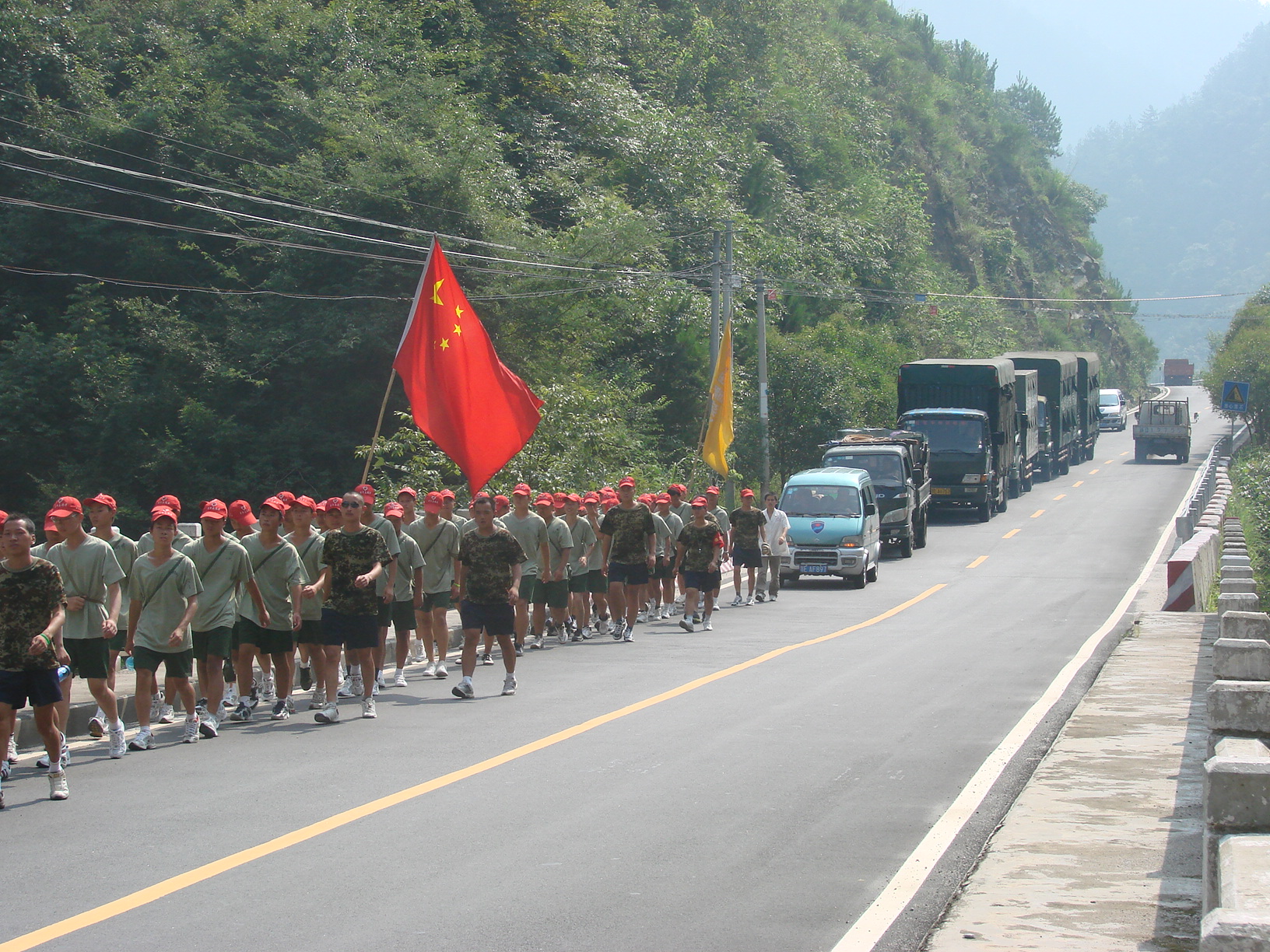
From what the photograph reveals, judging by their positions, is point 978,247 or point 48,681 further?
point 978,247

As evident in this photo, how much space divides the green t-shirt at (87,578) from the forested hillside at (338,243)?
16.0 metres

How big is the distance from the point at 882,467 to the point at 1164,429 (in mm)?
31209

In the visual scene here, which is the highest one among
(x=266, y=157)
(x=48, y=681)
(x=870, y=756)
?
(x=266, y=157)

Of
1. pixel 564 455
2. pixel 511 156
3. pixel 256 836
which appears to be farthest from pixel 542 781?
pixel 511 156

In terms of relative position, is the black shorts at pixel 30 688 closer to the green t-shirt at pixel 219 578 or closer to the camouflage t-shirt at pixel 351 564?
the green t-shirt at pixel 219 578

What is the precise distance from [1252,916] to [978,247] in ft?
286

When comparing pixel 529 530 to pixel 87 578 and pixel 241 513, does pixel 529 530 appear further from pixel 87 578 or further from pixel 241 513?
pixel 87 578

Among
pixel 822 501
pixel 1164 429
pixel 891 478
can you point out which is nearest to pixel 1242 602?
pixel 822 501

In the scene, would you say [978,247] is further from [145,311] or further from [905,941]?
[905,941]

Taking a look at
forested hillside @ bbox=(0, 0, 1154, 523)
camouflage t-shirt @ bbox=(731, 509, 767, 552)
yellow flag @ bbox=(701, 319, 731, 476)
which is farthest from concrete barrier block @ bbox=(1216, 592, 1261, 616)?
yellow flag @ bbox=(701, 319, 731, 476)

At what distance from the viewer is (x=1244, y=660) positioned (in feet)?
25.3

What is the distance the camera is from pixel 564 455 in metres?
27.4

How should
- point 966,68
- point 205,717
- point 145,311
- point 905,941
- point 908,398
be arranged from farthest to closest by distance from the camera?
1. point 966,68
2. point 908,398
3. point 145,311
4. point 205,717
5. point 905,941

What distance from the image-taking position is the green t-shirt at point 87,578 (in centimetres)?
909
